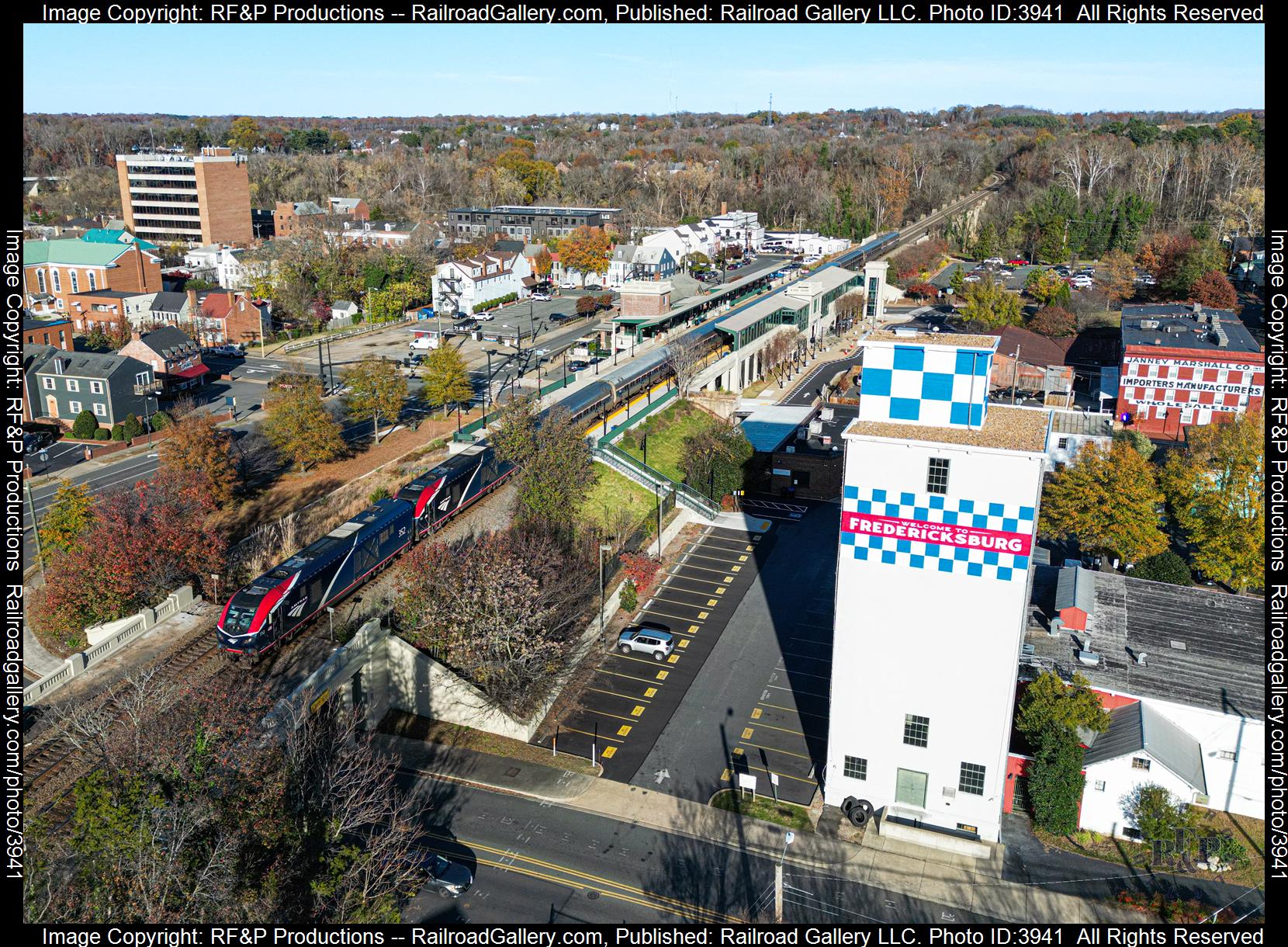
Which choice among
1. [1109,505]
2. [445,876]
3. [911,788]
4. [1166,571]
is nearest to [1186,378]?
[1109,505]

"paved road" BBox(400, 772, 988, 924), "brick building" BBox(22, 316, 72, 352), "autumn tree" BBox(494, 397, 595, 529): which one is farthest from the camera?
"brick building" BBox(22, 316, 72, 352)

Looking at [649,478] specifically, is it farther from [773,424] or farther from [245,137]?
[245,137]

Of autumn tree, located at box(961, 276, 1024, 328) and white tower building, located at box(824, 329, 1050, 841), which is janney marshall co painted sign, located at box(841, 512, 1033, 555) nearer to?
white tower building, located at box(824, 329, 1050, 841)

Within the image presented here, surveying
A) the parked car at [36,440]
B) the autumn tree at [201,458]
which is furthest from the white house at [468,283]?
the autumn tree at [201,458]

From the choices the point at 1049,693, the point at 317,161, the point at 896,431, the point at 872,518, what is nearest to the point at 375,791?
the point at 872,518

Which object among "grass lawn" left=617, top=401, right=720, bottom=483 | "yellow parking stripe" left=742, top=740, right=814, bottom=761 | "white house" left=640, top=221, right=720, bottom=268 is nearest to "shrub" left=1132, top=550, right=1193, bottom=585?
"yellow parking stripe" left=742, top=740, right=814, bottom=761

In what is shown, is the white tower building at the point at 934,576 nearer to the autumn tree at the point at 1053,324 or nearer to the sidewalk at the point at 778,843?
the sidewalk at the point at 778,843
